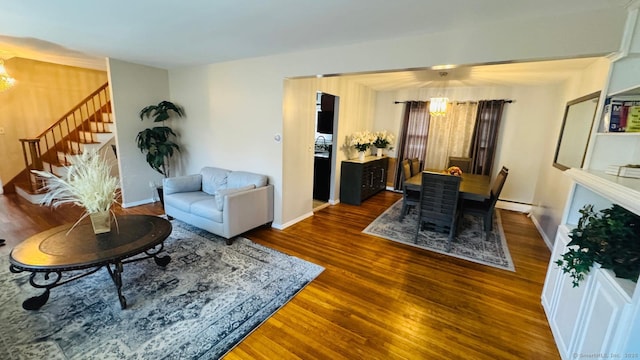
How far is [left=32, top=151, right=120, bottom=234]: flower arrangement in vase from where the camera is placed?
205 cm

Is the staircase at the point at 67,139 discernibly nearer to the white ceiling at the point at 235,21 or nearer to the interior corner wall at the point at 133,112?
the interior corner wall at the point at 133,112

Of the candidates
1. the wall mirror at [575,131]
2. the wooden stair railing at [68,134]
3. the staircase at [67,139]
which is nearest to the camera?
the wall mirror at [575,131]

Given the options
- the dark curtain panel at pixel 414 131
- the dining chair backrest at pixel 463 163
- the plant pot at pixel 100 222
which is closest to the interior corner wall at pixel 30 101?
the plant pot at pixel 100 222

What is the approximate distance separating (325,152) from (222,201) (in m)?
2.71

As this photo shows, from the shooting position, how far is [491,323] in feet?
6.69

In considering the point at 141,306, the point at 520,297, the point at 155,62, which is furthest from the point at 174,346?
the point at 155,62

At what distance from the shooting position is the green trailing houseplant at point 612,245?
1342 millimetres

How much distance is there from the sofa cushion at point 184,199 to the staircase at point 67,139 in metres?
2.30

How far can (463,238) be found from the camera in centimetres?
358

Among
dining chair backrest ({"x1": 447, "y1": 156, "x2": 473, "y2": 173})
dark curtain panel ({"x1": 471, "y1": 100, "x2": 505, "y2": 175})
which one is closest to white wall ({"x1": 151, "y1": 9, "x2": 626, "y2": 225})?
dining chair backrest ({"x1": 447, "y1": 156, "x2": 473, "y2": 173})

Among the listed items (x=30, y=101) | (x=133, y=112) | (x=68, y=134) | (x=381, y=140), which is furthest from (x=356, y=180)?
(x=30, y=101)

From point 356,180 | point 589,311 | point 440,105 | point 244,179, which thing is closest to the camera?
point 589,311

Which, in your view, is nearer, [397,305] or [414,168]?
[397,305]

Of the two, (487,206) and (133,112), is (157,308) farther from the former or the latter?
(487,206)
